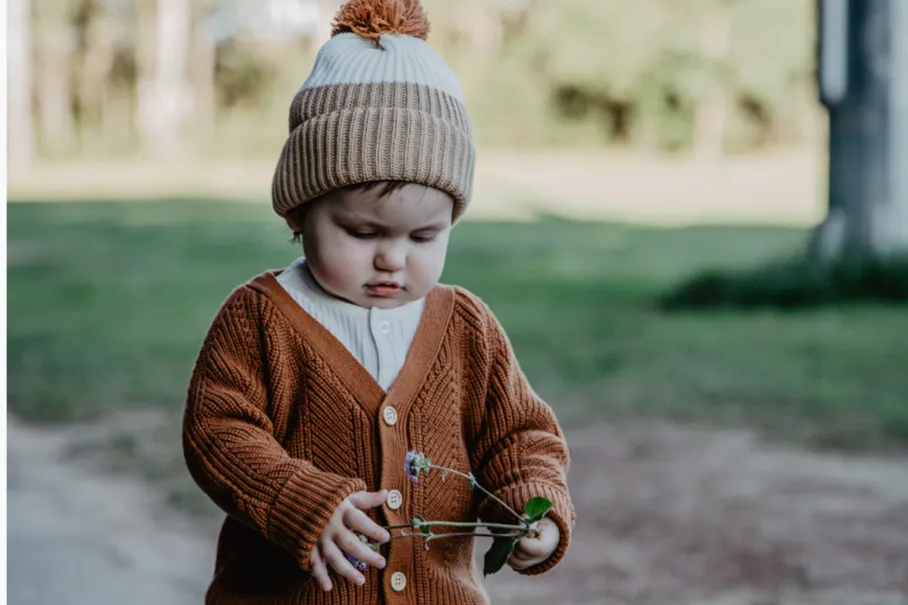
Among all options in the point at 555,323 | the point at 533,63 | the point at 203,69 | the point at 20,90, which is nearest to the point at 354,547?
the point at 555,323

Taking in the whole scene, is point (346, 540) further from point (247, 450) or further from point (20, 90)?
point (20, 90)

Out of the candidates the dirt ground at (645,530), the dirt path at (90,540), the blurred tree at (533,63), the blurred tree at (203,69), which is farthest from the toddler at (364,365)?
the blurred tree at (203,69)

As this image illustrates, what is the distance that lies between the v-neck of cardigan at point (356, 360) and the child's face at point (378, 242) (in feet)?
0.15

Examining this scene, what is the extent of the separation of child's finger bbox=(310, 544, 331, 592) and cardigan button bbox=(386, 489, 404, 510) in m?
0.12

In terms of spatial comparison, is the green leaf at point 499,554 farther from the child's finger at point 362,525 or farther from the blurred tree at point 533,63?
the blurred tree at point 533,63

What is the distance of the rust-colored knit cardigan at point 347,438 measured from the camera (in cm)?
132

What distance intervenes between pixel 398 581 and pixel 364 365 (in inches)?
9.2

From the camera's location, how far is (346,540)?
1247 millimetres

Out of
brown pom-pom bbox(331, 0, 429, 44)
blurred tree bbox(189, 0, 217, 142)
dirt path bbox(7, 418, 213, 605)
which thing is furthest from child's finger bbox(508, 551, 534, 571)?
blurred tree bbox(189, 0, 217, 142)

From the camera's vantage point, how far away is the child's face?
4.34 feet

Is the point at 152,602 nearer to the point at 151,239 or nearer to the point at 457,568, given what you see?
the point at 457,568

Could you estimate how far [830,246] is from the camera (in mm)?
6602

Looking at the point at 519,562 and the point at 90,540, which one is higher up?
the point at 519,562

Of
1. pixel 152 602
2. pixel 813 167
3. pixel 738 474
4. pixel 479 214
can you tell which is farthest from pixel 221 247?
pixel 152 602
